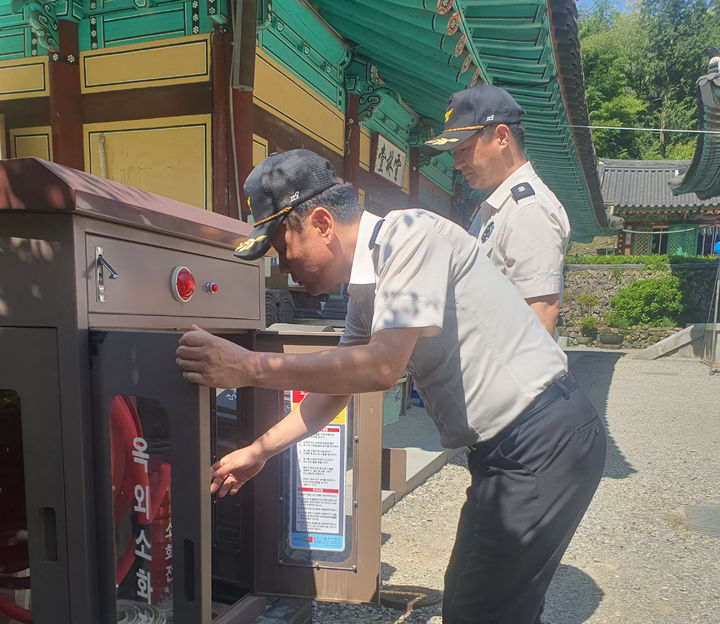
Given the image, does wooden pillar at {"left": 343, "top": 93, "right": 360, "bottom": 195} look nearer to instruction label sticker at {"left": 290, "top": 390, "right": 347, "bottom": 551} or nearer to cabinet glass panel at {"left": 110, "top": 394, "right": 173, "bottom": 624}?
instruction label sticker at {"left": 290, "top": 390, "right": 347, "bottom": 551}

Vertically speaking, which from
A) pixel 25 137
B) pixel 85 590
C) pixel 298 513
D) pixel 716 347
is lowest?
pixel 716 347

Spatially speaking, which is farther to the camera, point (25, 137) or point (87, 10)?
point (25, 137)

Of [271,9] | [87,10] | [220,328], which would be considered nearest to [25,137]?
[87,10]

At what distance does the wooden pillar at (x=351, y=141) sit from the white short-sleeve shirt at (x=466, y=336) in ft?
16.9

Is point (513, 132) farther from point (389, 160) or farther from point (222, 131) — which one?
point (389, 160)

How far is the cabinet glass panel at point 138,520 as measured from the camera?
1.75 meters

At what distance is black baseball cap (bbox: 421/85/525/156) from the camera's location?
6.71 ft

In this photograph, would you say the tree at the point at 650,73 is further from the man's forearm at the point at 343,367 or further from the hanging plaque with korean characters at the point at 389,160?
the man's forearm at the point at 343,367

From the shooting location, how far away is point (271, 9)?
4.59m

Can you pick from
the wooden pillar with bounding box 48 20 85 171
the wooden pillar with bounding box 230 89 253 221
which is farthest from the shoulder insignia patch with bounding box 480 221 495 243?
the wooden pillar with bounding box 48 20 85 171

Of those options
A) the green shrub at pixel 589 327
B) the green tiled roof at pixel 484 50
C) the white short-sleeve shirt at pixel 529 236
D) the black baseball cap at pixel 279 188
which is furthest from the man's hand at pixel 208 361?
the green shrub at pixel 589 327

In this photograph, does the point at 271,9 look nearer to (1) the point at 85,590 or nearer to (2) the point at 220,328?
(2) the point at 220,328

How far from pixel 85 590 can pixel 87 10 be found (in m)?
4.53

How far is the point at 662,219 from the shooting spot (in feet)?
66.1
